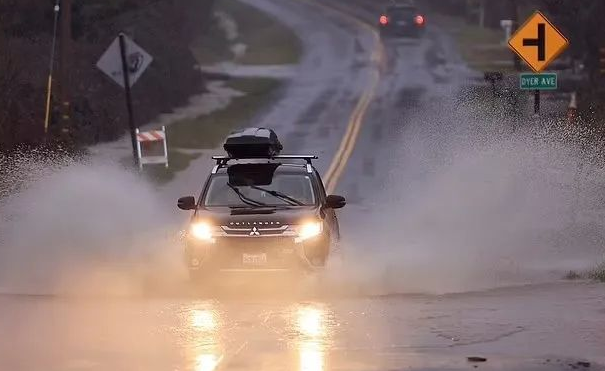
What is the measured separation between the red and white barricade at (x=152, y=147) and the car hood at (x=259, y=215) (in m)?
18.7

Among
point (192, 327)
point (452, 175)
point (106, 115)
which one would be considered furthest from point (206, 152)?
point (192, 327)

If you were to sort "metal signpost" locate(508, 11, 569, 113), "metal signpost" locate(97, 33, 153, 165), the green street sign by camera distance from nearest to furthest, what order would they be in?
the green street sign, "metal signpost" locate(508, 11, 569, 113), "metal signpost" locate(97, 33, 153, 165)

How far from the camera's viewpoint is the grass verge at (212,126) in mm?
41406

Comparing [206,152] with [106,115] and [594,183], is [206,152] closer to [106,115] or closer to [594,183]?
[106,115]

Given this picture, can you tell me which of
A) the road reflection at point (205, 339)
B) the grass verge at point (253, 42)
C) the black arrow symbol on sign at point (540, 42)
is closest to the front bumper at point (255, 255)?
the road reflection at point (205, 339)

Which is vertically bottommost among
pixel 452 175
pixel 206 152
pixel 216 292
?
pixel 206 152

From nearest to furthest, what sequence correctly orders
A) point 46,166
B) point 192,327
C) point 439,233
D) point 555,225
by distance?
point 192,327 → point 439,233 → point 555,225 → point 46,166

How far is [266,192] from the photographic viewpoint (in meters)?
18.7

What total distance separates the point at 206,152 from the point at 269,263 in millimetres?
26663

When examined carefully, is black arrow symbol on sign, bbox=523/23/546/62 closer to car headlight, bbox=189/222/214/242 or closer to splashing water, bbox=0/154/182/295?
splashing water, bbox=0/154/182/295

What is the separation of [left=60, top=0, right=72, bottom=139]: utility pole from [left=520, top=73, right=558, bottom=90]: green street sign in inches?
600

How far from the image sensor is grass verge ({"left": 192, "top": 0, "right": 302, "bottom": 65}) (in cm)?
7069

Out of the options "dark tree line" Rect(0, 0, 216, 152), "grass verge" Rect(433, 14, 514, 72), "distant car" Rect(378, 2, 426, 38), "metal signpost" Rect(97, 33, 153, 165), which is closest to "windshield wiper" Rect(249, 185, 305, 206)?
"metal signpost" Rect(97, 33, 153, 165)

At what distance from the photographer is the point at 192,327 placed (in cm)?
1446
